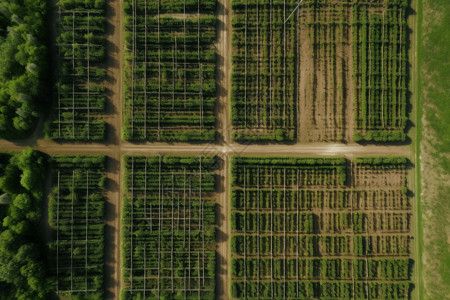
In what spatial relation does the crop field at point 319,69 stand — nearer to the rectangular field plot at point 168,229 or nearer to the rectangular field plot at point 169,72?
the rectangular field plot at point 169,72

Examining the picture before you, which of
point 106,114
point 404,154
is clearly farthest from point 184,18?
point 404,154

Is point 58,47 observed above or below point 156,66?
above

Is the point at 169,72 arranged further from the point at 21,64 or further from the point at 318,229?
the point at 318,229

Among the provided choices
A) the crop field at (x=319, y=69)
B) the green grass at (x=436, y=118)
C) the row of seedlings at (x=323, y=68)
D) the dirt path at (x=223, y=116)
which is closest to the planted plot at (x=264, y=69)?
the crop field at (x=319, y=69)

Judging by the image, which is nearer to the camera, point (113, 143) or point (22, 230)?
point (22, 230)

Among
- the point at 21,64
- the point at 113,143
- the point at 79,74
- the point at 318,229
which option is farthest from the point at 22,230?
the point at 318,229

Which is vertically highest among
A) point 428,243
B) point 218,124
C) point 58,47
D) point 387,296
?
point 58,47

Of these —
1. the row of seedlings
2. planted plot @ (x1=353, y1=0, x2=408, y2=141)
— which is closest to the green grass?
planted plot @ (x1=353, y1=0, x2=408, y2=141)

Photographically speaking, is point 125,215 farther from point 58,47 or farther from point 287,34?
point 287,34
